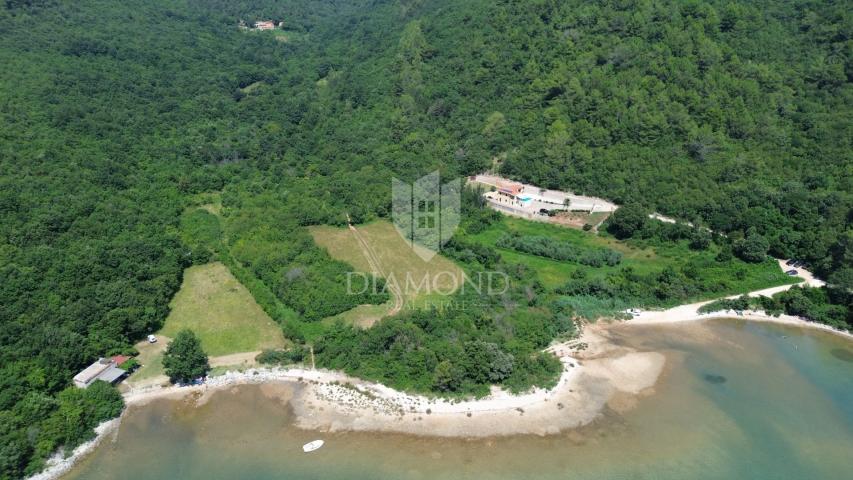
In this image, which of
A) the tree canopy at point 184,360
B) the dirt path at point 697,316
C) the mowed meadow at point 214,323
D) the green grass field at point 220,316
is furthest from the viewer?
the dirt path at point 697,316

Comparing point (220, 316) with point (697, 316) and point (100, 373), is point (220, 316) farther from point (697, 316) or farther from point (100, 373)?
point (697, 316)

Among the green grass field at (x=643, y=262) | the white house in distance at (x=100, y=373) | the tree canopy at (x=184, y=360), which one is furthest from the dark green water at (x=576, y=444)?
the green grass field at (x=643, y=262)

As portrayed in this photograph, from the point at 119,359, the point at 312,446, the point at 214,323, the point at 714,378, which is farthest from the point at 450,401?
the point at 119,359

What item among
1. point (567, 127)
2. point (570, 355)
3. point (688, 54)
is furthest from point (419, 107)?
point (570, 355)

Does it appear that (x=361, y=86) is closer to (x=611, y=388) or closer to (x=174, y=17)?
(x=174, y=17)
